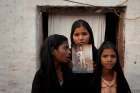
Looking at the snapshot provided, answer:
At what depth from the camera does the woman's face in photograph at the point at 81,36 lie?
4.76 metres

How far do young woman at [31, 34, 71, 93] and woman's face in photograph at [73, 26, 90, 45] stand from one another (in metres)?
0.30

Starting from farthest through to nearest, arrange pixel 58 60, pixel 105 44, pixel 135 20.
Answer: pixel 135 20
pixel 105 44
pixel 58 60

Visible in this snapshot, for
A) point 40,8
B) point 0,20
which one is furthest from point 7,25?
point 40,8

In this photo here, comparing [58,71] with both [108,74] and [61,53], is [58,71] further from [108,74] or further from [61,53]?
[108,74]

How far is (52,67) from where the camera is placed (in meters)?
4.40

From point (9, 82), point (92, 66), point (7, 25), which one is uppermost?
point (7, 25)

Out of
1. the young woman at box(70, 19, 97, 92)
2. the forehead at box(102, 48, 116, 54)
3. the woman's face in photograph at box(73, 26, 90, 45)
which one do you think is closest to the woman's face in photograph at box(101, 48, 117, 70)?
the forehead at box(102, 48, 116, 54)

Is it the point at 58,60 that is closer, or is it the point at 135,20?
the point at 58,60

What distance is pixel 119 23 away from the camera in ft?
22.0

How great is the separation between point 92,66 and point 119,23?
2139 mm

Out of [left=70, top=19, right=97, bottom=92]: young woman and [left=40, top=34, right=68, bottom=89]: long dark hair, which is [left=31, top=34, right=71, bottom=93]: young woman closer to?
[left=40, top=34, right=68, bottom=89]: long dark hair

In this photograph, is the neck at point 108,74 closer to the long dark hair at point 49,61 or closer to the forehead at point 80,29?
the forehead at point 80,29

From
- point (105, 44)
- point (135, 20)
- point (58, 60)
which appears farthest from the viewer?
point (135, 20)

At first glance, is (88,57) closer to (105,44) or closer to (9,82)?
(105,44)
